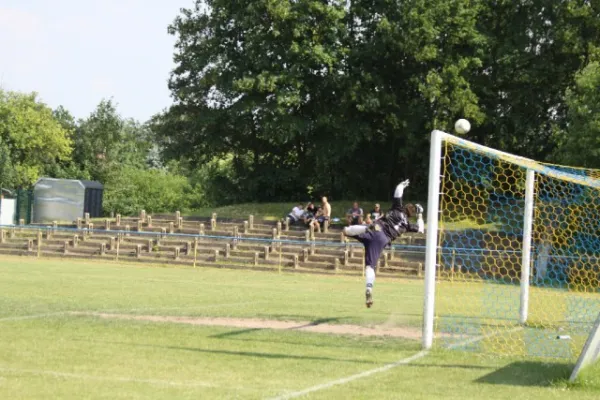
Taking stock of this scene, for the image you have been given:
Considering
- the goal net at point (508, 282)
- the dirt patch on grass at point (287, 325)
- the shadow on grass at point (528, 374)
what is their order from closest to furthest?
the shadow on grass at point (528, 374), the goal net at point (508, 282), the dirt patch on grass at point (287, 325)

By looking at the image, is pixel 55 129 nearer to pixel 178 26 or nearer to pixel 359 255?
pixel 178 26

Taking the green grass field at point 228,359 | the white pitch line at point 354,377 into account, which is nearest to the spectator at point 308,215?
the green grass field at point 228,359

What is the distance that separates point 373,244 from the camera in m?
15.2

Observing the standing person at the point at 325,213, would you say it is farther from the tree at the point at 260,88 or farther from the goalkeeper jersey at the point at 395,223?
the goalkeeper jersey at the point at 395,223

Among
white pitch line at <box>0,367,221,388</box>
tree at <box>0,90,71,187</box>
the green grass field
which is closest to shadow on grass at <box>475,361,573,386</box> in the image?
the green grass field

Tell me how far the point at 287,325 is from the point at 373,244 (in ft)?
6.96

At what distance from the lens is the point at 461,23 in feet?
142

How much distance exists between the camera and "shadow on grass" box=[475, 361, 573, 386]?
9.51 metres

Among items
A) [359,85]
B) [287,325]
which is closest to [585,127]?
[359,85]

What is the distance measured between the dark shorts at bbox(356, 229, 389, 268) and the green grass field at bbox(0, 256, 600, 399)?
3.51 feet

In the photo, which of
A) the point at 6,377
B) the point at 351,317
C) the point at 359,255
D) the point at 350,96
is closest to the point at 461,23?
the point at 350,96

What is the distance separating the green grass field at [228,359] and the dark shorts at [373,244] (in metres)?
1.07

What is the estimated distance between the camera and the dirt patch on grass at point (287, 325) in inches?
536

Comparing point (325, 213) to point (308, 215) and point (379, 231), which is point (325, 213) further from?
point (379, 231)
